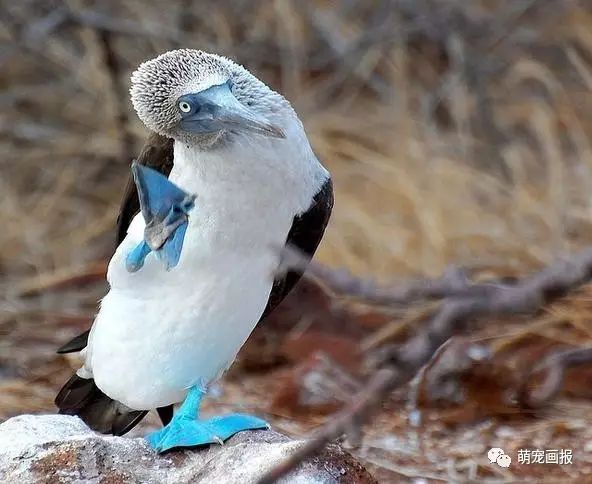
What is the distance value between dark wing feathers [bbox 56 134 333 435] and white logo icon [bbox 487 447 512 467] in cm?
66

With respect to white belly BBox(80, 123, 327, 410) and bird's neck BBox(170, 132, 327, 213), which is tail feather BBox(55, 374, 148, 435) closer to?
white belly BBox(80, 123, 327, 410)

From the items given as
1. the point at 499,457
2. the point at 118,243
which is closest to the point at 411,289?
the point at 118,243

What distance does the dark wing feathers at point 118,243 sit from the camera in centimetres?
180

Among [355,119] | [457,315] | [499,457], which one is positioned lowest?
[457,315]

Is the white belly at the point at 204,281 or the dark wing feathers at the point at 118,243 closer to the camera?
the white belly at the point at 204,281

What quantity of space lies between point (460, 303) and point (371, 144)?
3.51 meters

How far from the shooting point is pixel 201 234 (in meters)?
1.67

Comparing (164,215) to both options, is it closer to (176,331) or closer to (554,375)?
(176,331)

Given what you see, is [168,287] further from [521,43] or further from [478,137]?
[521,43]

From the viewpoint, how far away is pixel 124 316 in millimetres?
1784

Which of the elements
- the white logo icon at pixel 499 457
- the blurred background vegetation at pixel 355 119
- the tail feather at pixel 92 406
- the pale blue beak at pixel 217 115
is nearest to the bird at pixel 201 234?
the pale blue beak at pixel 217 115

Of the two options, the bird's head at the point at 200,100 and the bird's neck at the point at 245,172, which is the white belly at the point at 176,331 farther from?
the bird's head at the point at 200,100

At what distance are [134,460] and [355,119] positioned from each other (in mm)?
2759

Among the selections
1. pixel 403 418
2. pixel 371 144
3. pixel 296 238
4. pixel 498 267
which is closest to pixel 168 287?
pixel 296 238
